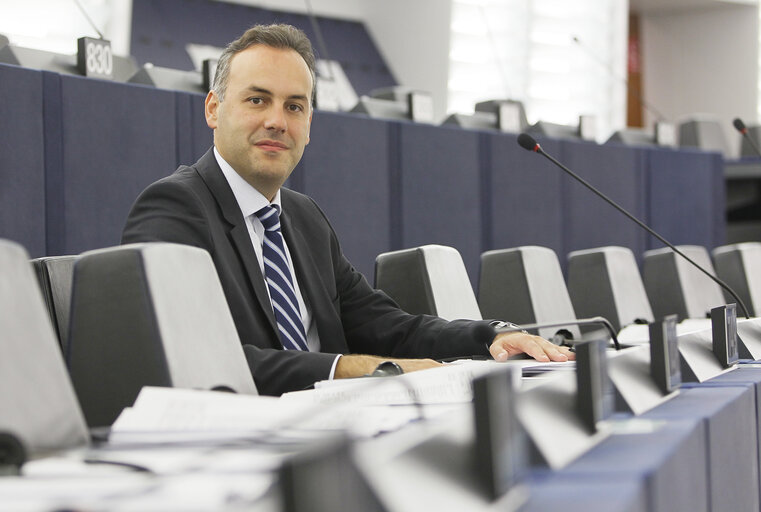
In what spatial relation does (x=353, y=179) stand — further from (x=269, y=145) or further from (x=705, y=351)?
(x=705, y=351)

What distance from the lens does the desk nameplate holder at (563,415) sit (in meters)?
1.06

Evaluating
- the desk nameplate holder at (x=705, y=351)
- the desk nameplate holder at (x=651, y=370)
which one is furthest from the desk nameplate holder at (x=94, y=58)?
the desk nameplate holder at (x=651, y=370)

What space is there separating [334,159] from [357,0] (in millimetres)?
6662

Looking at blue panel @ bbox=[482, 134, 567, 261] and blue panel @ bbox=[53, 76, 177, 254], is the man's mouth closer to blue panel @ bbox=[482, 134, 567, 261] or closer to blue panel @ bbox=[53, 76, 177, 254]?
blue panel @ bbox=[53, 76, 177, 254]

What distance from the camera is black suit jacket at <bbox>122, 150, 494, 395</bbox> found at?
182 centimetres

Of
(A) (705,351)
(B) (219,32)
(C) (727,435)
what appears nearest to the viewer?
(C) (727,435)

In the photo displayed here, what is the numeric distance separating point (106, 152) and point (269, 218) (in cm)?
152

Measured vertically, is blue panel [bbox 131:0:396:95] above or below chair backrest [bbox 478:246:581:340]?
above

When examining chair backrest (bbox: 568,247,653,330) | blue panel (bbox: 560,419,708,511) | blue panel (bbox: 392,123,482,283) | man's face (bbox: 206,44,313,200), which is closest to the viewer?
blue panel (bbox: 560,419,708,511)

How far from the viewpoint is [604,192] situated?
5965 millimetres

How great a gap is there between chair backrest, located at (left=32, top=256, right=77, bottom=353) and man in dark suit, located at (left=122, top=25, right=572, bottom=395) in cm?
14

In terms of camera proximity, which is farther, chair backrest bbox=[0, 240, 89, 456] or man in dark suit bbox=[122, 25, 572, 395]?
man in dark suit bbox=[122, 25, 572, 395]

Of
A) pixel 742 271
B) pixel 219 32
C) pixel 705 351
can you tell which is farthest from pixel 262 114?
pixel 219 32

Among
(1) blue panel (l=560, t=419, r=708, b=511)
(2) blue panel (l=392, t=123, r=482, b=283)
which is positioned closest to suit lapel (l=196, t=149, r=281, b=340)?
(1) blue panel (l=560, t=419, r=708, b=511)
